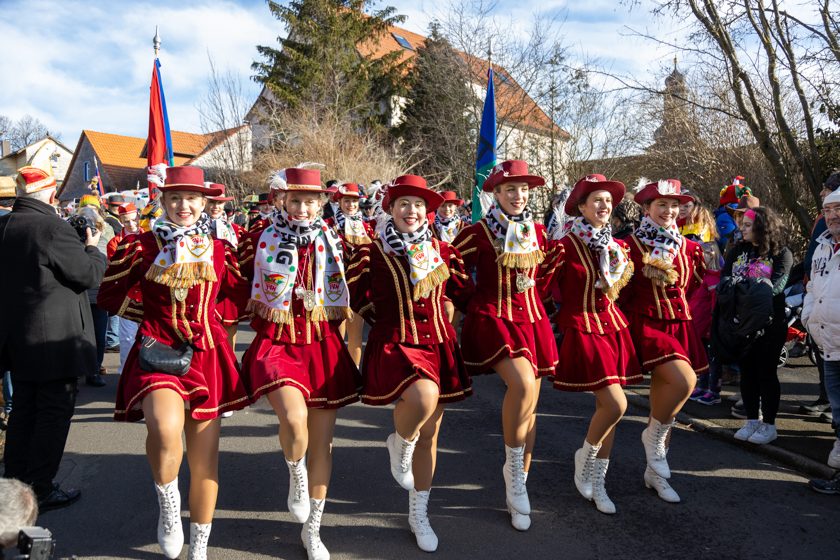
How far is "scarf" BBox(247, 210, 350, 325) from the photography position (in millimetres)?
3576

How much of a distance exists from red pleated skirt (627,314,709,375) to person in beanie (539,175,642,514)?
10cm

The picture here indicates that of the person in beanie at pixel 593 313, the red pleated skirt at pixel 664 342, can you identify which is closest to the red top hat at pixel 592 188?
the person in beanie at pixel 593 313

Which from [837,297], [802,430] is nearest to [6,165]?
[837,297]

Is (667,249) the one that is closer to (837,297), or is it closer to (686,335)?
(686,335)

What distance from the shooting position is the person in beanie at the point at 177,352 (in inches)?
127

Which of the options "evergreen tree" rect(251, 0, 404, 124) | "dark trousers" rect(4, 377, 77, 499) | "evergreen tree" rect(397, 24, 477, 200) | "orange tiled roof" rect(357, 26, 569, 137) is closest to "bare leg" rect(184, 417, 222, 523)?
"dark trousers" rect(4, 377, 77, 499)

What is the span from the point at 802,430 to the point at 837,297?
5.49 ft

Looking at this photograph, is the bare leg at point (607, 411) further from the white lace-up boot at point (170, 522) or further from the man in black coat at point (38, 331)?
the man in black coat at point (38, 331)

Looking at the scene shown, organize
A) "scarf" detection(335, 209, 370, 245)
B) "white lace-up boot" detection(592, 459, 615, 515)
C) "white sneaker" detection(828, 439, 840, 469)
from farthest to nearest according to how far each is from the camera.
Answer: "scarf" detection(335, 209, 370, 245) < "white sneaker" detection(828, 439, 840, 469) < "white lace-up boot" detection(592, 459, 615, 515)

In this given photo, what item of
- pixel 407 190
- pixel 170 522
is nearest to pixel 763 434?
pixel 407 190

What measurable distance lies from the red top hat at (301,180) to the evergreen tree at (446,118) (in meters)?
18.9

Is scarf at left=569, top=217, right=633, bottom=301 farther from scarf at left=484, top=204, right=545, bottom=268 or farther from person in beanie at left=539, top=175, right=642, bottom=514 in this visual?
scarf at left=484, top=204, right=545, bottom=268

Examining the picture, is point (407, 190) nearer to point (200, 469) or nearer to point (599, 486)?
point (200, 469)

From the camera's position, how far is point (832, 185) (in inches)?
193
